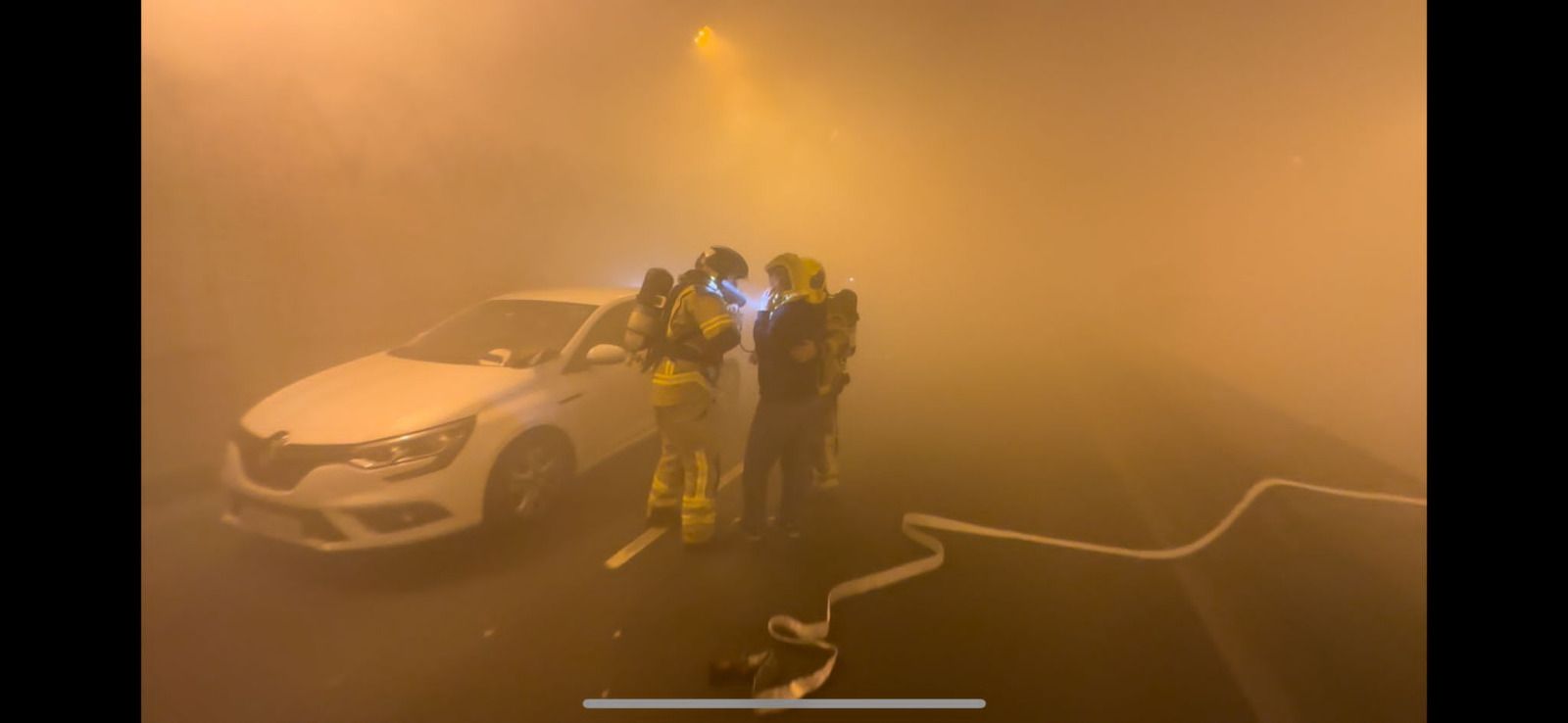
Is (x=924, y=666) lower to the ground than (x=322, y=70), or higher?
lower

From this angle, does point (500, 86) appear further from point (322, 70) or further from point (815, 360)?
point (815, 360)

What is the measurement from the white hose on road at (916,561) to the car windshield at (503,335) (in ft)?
2.87

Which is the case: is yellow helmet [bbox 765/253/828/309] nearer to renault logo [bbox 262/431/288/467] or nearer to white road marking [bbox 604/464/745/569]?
white road marking [bbox 604/464/745/569]

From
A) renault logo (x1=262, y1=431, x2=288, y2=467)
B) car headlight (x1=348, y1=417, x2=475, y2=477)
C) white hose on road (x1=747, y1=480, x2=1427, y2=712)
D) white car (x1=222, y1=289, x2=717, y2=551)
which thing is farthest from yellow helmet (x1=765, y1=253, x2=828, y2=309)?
renault logo (x1=262, y1=431, x2=288, y2=467)

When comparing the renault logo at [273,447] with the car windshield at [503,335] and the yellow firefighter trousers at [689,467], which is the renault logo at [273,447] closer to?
the car windshield at [503,335]

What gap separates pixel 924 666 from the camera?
5.24 feet

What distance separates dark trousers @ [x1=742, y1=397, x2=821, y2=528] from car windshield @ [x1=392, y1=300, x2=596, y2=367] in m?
0.51

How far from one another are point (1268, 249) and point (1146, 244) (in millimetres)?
341

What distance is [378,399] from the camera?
1.49 m

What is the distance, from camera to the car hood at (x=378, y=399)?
58.2 inches

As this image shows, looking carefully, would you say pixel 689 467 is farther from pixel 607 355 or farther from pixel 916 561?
pixel 916 561

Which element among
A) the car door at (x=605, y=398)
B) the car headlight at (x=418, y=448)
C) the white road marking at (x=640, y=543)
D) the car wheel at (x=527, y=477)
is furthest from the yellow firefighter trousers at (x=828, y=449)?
the car headlight at (x=418, y=448)

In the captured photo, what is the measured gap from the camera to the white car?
4.84 feet

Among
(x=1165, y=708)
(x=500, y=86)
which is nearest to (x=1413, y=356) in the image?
(x=1165, y=708)
